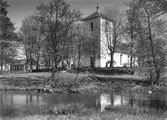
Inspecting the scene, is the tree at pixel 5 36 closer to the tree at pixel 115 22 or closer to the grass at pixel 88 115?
the tree at pixel 115 22

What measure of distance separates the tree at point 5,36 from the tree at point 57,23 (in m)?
11.5

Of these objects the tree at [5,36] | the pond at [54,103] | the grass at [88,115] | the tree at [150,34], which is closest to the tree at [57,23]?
the tree at [150,34]

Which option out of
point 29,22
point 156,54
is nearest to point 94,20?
point 29,22

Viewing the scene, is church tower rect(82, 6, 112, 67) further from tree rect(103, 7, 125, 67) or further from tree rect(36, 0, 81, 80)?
tree rect(36, 0, 81, 80)

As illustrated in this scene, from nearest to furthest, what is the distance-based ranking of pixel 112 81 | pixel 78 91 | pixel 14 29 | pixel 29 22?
pixel 78 91, pixel 112 81, pixel 14 29, pixel 29 22

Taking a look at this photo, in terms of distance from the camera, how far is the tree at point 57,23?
25641mm

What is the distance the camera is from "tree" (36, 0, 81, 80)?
2564cm

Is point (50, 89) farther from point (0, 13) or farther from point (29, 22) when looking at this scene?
point (29, 22)

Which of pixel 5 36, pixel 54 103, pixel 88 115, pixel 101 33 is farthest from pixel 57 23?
pixel 101 33

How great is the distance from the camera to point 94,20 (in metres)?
53.2

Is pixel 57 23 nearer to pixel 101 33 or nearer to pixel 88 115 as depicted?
pixel 88 115

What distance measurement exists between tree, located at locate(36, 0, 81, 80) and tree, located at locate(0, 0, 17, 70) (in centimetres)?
1148

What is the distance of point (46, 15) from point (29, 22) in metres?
20.4

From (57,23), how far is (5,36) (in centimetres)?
1348
